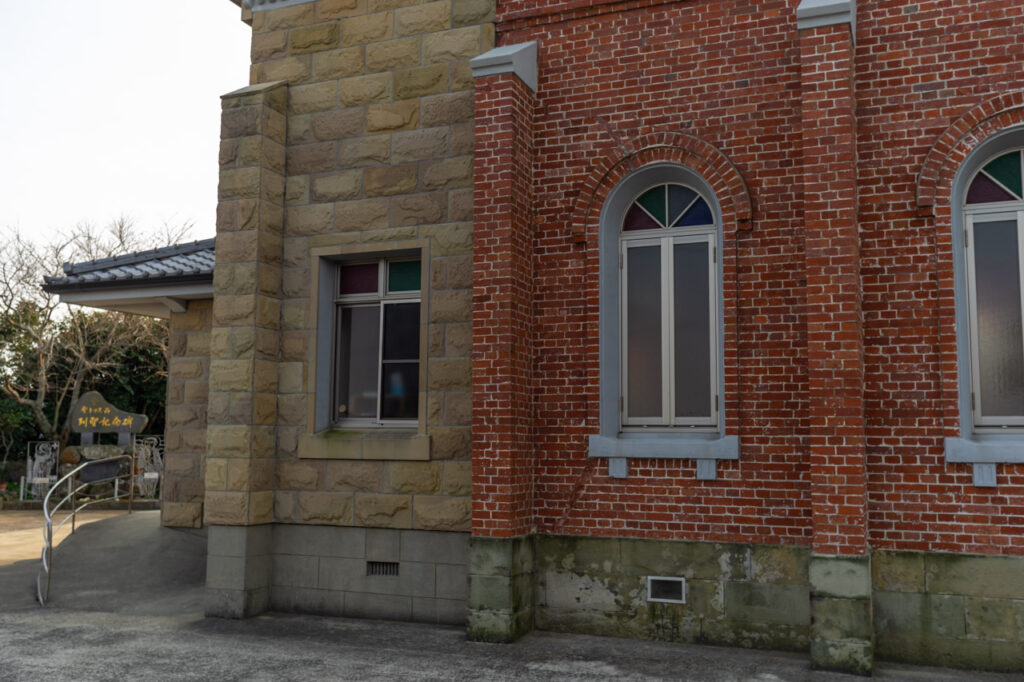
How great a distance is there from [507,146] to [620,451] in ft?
9.82

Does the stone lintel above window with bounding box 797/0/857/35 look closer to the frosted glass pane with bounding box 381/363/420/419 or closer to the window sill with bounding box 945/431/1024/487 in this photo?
the window sill with bounding box 945/431/1024/487

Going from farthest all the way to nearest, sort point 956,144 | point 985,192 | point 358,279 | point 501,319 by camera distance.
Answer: point 358,279 → point 501,319 → point 985,192 → point 956,144

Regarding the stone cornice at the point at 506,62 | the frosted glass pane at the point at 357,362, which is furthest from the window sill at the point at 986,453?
the frosted glass pane at the point at 357,362

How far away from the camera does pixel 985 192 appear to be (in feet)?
23.7

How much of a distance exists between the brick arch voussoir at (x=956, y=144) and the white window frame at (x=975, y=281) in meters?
0.36

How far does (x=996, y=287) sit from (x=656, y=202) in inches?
118

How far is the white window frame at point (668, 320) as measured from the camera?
787 cm

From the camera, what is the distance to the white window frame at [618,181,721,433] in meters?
7.87

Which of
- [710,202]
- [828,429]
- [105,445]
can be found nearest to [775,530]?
[828,429]

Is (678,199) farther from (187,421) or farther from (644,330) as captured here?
(187,421)

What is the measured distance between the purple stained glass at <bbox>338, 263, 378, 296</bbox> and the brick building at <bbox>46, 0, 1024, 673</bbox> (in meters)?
0.03

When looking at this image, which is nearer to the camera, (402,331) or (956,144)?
(956,144)

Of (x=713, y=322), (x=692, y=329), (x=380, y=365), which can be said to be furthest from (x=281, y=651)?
(x=713, y=322)

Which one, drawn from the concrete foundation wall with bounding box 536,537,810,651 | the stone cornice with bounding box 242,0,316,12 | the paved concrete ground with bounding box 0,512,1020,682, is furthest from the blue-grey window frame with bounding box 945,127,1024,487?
the stone cornice with bounding box 242,0,316,12
